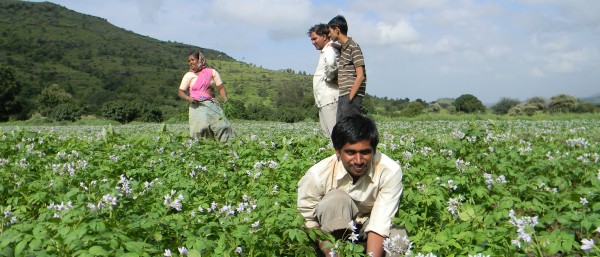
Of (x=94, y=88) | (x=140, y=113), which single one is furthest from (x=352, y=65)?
(x=94, y=88)

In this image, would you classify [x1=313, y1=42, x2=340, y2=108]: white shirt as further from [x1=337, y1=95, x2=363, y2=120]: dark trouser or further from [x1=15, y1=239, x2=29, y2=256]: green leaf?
[x1=15, y1=239, x2=29, y2=256]: green leaf

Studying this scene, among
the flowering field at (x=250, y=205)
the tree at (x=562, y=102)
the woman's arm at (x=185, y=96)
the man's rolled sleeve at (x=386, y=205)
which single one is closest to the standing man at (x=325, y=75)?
the flowering field at (x=250, y=205)

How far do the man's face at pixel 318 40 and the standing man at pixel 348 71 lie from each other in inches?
10.3

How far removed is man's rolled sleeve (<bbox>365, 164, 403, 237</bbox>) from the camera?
3428 mm

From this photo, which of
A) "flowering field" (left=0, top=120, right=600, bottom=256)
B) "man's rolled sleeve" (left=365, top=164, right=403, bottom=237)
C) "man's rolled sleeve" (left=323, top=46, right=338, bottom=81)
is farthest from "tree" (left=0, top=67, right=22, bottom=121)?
Answer: "man's rolled sleeve" (left=365, top=164, right=403, bottom=237)

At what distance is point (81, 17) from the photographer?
179750 millimetres

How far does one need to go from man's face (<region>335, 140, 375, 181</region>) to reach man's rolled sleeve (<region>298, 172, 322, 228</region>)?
33cm

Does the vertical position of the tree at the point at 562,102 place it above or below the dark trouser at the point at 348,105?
above

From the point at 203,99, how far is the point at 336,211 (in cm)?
546

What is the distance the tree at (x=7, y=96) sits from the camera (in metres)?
60.5

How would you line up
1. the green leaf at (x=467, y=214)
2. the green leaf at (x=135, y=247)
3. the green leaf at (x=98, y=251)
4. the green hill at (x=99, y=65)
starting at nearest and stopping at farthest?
the green leaf at (x=98, y=251) < the green leaf at (x=135, y=247) < the green leaf at (x=467, y=214) < the green hill at (x=99, y=65)

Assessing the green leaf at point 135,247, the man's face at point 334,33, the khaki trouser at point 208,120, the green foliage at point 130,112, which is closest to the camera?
the green leaf at point 135,247

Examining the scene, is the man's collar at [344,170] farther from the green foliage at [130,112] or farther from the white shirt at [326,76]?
the green foliage at [130,112]

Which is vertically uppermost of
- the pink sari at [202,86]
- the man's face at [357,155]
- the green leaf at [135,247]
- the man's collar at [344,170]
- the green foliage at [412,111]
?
the pink sari at [202,86]
